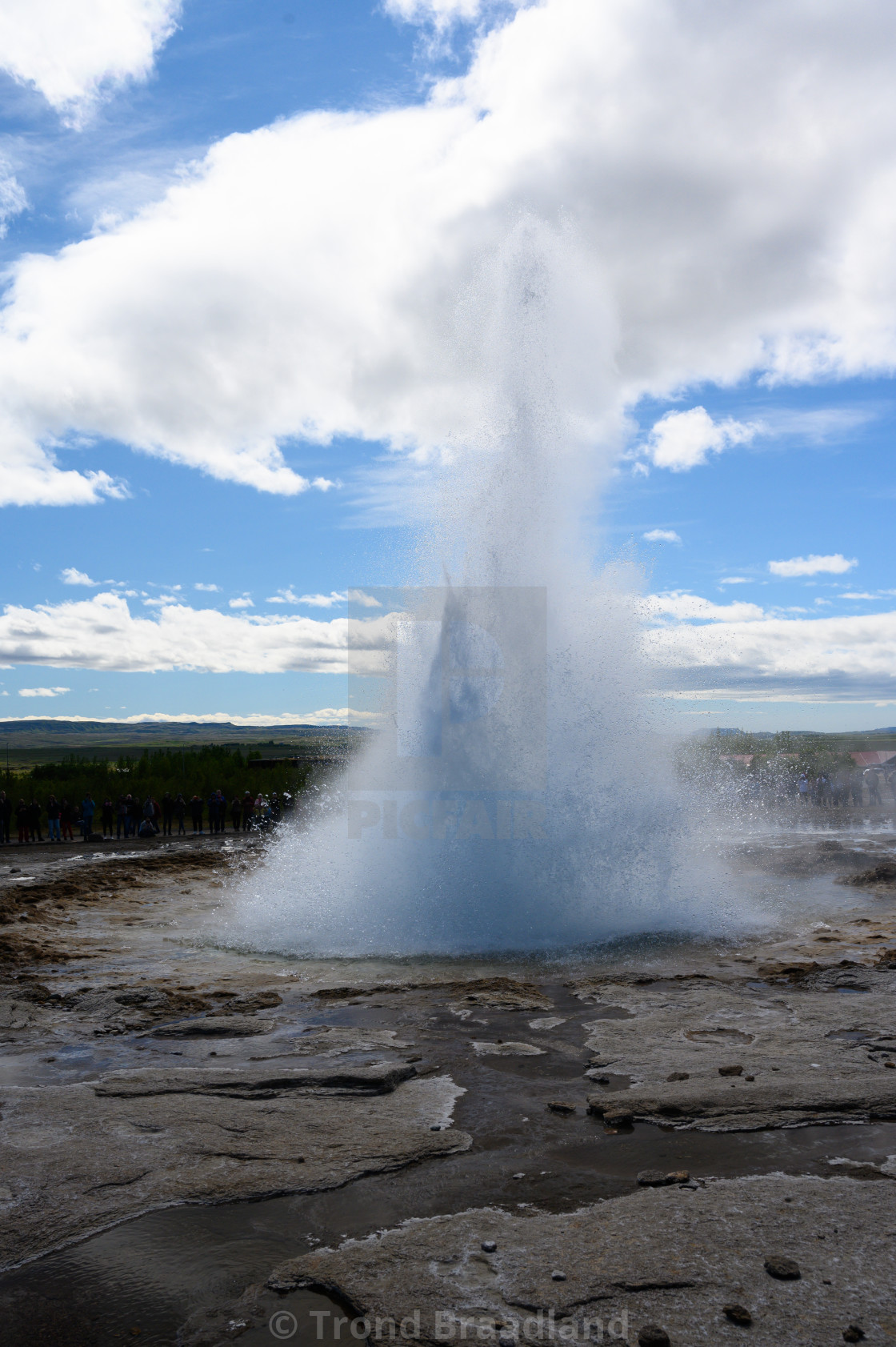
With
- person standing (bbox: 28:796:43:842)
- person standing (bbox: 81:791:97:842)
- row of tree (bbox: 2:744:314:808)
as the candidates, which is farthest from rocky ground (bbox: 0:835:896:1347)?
row of tree (bbox: 2:744:314:808)

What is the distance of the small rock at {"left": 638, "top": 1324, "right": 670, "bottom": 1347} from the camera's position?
2996mm

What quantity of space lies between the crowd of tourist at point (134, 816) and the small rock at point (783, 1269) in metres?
24.1

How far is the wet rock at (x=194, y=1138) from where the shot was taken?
13.7 ft

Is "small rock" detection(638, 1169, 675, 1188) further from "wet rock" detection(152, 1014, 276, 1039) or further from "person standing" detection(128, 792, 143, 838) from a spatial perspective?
"person standing" detection(128, 792, 143, 838)

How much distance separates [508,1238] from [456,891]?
7.66 m

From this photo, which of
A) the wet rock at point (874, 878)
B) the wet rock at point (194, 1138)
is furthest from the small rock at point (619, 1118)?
the wet rock at point (874, 878)

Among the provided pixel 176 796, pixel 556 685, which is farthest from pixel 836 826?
pixel 176 796

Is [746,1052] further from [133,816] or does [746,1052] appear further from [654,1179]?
[133,816]

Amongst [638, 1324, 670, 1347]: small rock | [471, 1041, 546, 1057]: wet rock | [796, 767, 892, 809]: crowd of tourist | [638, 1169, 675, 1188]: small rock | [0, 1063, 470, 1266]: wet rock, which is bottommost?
[796, 767, 892, 809]: crowd of tourist

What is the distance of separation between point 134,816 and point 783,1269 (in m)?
26.4

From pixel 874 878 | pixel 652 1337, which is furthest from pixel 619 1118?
pixel 874 878

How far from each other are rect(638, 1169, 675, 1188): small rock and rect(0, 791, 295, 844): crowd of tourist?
76.1 feet

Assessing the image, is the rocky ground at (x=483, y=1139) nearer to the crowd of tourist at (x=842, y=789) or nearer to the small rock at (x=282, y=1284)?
the small rock at (x=282, y=1284)

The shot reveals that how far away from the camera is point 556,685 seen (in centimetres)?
1272
